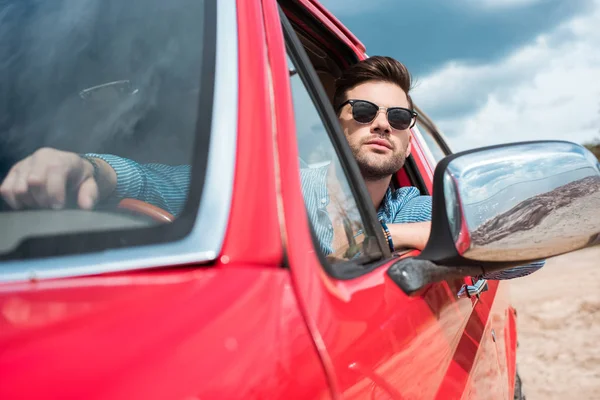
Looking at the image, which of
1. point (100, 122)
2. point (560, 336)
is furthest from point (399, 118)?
point (560, 336)

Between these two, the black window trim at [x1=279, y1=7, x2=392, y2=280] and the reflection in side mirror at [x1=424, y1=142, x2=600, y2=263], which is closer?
the reflection in side mirror at [x1=424, y1=142, x2=600, y2=263]

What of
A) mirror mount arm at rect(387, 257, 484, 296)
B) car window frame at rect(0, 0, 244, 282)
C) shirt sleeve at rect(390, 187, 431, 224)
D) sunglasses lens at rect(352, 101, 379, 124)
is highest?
sunglasses lens at rect(352, 101, 379, 124)

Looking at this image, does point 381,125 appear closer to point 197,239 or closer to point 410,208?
point 410,208

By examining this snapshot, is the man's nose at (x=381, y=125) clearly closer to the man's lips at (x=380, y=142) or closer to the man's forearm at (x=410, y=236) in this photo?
the man's lips at (x=380, y=142)

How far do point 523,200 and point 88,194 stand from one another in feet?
2.62

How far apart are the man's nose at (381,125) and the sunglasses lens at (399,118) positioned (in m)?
0.02

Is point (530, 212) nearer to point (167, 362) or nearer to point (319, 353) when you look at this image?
point (319, 353)

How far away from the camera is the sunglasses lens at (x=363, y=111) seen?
2.31 metres

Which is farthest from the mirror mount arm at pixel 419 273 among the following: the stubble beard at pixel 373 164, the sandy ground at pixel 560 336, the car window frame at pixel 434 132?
the sandy ground at pixel 560 336

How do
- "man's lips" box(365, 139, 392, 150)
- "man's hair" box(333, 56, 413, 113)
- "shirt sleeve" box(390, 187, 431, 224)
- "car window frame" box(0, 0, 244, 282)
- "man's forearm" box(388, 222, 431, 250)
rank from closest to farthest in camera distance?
1. "car window frame" box(0, 0, 244, 282)
2. "man's forearm" box(388, 222, 431, 250)
3. "shirt sleeve" box(390, 187, 431, 224)
4. "man's lips" box(365, 139, 392, 150)
5. "man's hair" box(333, 56, 413, 113)

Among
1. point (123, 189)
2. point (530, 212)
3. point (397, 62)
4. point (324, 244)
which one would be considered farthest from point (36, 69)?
point (397, 62)

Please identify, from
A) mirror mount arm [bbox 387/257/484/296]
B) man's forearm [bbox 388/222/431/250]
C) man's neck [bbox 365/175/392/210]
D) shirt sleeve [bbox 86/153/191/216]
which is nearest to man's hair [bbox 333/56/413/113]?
man's neck [bbox 365/175/392/210]

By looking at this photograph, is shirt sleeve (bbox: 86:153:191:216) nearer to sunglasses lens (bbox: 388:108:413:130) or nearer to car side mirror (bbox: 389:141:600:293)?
car side mirror (bbox: 389:141:600:293)

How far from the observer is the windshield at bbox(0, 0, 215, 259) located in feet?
3.25
